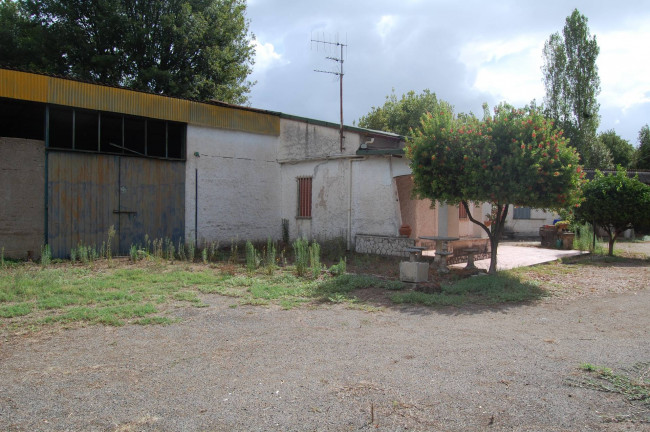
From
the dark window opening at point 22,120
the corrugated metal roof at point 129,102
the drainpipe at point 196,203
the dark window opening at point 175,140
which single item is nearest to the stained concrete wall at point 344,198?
the corrugated metal roof at point 129,102

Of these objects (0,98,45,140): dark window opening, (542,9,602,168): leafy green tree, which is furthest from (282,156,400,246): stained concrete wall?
(542,9,602,168): leafy green tree

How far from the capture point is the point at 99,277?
9.06 m

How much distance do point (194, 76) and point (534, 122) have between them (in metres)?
15.6

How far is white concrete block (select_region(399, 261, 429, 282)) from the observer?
8.73m

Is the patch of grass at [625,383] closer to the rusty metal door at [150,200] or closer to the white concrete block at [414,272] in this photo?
the white concrete block at [414,272]

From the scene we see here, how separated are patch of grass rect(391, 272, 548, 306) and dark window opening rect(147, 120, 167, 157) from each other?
8533mm

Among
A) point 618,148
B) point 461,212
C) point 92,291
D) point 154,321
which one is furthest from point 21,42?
point 618,148

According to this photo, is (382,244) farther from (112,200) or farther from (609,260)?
(112,200)

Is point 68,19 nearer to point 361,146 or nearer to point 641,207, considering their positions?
point 361,146

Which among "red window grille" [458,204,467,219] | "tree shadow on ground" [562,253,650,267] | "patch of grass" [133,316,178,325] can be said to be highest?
"red window grille" [458,204,467,219]

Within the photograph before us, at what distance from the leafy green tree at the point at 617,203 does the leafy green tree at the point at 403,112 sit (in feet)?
59.1

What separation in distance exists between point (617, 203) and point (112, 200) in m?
14.2

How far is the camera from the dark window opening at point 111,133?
39.5ft

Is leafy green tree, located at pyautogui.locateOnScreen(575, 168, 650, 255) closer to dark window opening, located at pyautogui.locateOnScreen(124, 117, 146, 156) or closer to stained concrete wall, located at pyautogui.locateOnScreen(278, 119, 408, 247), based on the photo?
stained concrete wall, located at pyautogui.locateOnScreen(278, 119, 408, 247)
